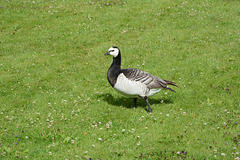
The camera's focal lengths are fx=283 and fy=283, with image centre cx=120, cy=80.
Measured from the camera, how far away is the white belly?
10164mm

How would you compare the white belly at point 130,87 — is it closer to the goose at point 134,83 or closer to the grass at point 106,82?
the goose at point 134,83

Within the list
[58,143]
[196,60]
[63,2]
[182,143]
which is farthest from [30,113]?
[63,2]

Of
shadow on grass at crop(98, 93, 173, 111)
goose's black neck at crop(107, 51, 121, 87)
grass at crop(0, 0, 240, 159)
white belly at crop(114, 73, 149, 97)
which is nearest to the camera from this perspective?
grass at crop(0, 0, 240, 159)

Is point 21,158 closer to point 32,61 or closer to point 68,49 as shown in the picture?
point 32,61

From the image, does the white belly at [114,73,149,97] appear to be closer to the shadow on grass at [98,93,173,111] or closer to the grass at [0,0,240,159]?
the grass at [0,0,240,159]

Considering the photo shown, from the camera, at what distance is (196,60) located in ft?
49.1

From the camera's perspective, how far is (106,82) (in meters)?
13.5

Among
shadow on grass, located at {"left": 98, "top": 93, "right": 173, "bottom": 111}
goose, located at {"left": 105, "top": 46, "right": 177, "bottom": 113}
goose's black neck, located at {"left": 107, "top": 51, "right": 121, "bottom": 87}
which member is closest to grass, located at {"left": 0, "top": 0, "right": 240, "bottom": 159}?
shadow on grass, located at {"left": 98, "top": 93, "right": 173, "bottom": 111}

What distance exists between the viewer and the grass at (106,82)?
8648 millimetres

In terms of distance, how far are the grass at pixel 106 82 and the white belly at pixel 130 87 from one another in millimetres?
817

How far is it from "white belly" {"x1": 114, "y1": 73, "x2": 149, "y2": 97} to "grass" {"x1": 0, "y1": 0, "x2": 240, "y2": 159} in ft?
2.68

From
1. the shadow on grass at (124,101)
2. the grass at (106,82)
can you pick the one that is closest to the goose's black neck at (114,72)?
the grass at (106,82)

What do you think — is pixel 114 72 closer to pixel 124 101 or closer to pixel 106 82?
pixel 124 101

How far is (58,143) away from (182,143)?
3.80 metres
